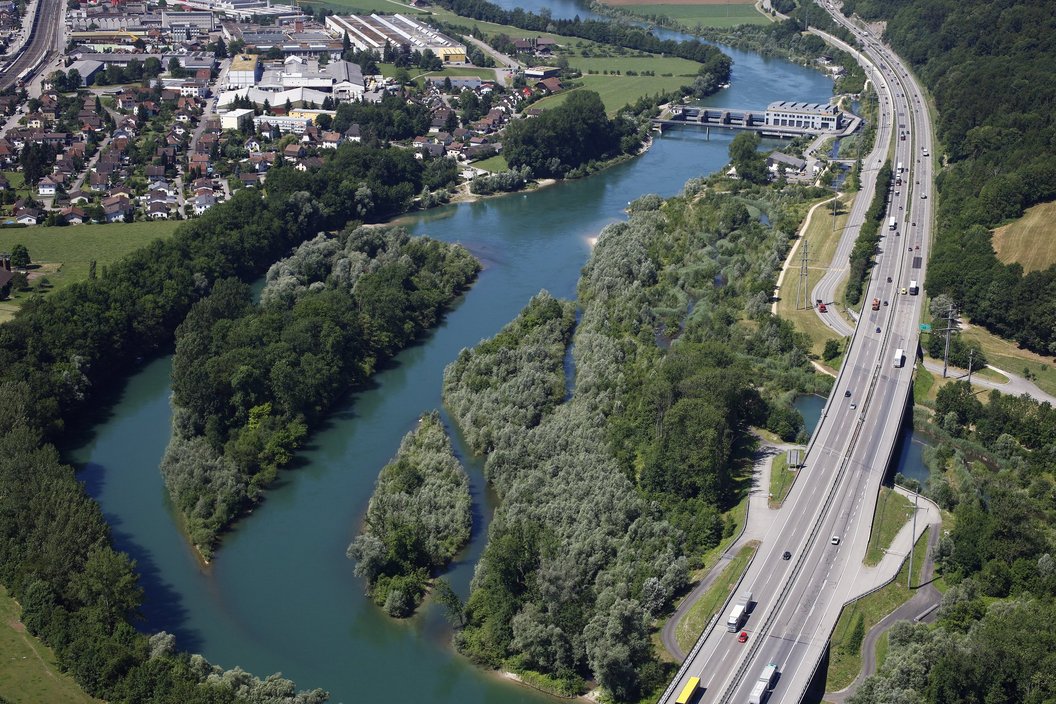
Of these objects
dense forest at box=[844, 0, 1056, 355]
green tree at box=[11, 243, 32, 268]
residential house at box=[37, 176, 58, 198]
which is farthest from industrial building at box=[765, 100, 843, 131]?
green tree at box=[11, 243, 32, 268]

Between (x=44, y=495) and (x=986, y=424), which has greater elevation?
(x=986, y=424)

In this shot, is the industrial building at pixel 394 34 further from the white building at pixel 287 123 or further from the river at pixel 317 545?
the river at pixel 317 545

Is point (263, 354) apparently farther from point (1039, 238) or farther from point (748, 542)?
point (1039, 238)

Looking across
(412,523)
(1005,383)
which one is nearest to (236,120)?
(412,523)

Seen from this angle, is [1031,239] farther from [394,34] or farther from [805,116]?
[394,34]

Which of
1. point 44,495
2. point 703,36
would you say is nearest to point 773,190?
point 44,495

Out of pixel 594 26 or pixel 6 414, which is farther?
pixel 594 26
